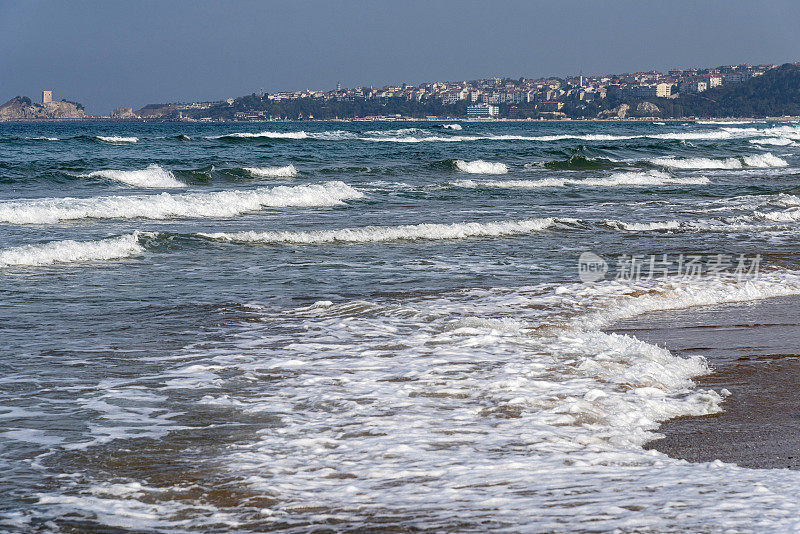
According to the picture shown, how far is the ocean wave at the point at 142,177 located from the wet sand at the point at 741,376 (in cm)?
1789

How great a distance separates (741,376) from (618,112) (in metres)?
153

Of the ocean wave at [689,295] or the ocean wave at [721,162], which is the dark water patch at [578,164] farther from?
the ocean wave at [689,295]

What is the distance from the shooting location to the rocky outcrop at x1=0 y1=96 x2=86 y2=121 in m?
150

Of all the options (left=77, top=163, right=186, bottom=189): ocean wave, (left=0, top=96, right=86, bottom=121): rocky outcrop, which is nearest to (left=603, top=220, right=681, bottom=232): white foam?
(left=77, top=163, right=186, bottom=189): ocean wave

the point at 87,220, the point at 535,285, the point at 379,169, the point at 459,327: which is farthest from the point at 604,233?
the point at 379,169

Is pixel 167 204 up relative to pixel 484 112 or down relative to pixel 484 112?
down

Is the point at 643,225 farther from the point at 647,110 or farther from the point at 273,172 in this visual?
the point at 647,110

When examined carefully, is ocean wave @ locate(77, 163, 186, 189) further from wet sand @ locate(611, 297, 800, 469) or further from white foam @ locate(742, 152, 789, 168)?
white foam @ locate(742, 152, 789, 168)

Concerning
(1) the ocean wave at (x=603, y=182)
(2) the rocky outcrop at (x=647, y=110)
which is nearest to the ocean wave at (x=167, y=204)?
(1) the ocean wave at (x=603, y=182)

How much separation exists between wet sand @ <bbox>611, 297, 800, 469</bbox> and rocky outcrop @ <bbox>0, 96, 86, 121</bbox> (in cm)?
16183

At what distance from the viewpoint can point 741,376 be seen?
5336mm

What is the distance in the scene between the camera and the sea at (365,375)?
3293 mm

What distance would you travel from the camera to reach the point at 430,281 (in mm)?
8844

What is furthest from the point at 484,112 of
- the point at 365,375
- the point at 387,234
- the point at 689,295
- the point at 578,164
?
the point at 365,375
